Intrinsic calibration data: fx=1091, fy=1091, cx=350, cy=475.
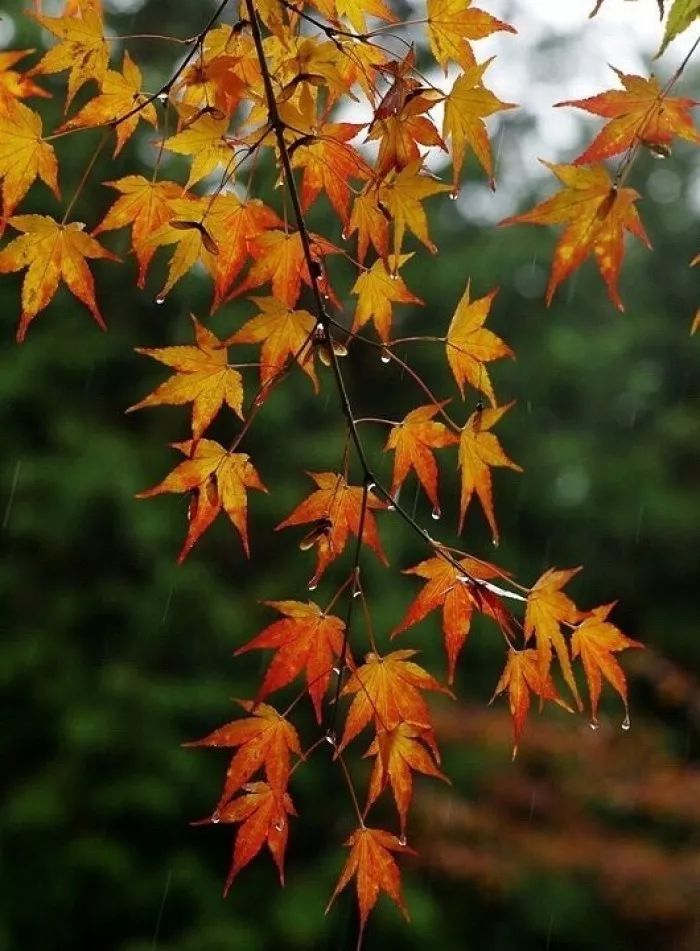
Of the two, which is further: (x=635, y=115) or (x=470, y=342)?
(x=470, y=342)

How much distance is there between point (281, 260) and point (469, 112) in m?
0.18

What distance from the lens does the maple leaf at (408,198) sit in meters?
0.82

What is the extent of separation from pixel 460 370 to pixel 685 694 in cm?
281

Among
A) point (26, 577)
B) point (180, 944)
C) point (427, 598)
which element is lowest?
point (180, 944)

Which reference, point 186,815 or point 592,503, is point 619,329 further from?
point 186,815

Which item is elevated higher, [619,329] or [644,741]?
[619,329]

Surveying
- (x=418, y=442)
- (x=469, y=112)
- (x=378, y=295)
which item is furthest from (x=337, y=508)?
(x=469, y=112)

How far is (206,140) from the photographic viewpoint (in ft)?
2.63

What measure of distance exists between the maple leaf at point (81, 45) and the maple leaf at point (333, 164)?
159 mm

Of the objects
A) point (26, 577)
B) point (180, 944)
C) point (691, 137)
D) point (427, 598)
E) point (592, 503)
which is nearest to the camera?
point (691, 137)

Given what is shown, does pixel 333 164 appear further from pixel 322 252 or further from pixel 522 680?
pixel 522 680

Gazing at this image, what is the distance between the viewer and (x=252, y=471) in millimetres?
815

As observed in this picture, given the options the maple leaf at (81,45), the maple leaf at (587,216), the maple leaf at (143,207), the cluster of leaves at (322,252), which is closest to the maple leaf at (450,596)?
the cluster of leaves at (322,252)

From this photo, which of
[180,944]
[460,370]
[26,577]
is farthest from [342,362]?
[460,370]
